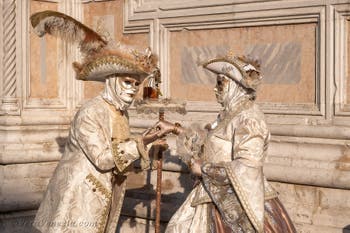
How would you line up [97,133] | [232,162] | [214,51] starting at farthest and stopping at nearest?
[214,51]
[97,133]
[232,162]

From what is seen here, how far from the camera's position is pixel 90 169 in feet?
20.9

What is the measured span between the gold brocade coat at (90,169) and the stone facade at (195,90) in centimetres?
87

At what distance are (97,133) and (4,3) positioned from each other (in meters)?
3.61

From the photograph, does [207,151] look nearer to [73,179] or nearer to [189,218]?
[189,218]

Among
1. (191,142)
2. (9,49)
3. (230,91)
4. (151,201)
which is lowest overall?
(151,201)

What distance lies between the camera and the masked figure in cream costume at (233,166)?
18.6 feet

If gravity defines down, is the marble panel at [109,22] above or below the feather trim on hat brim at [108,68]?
above

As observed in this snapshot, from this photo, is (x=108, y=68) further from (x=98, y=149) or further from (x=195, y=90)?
(x=195, y=90)

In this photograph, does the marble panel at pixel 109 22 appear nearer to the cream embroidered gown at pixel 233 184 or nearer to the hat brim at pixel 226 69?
the hat brim at pixel 226 69

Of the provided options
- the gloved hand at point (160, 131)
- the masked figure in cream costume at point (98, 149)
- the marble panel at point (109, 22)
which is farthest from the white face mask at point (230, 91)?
the marble panel at point (109, 22)

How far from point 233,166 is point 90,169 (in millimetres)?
1245

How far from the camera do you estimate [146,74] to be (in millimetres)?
6406

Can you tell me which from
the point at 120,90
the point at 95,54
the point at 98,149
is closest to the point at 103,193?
the point at 98,149

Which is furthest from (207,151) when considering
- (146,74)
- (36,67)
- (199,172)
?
(36,67)
